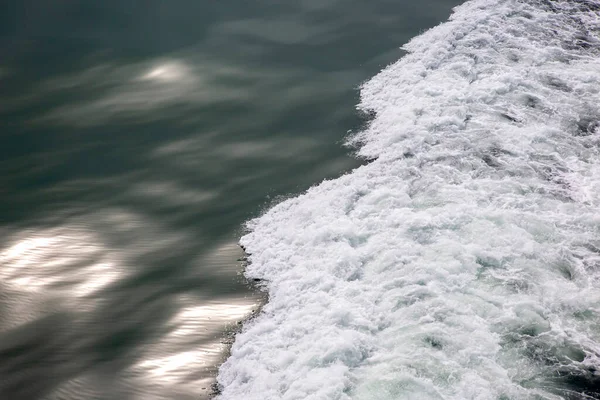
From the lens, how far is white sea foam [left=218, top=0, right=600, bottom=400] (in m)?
2.98

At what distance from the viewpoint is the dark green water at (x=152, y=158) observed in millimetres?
3549

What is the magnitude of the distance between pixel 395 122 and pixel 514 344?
2.23 m

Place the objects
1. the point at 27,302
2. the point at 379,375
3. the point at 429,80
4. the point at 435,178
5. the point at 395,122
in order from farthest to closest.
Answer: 1. the point at 429,80
2. the point at 395,122
3. the point at 435,178
4. the point at 27,302
5. the point at 379,375

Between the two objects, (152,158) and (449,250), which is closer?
(449,250)

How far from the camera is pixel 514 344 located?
3.07 meters

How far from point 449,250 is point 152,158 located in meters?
2.56

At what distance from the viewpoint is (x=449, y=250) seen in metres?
3.57

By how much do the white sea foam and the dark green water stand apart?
1.14 feet

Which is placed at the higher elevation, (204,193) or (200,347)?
(204,193)

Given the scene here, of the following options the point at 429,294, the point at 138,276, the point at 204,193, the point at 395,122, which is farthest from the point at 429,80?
the point at 138,276

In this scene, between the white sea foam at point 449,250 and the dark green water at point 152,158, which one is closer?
the white sea foam at point 449,250

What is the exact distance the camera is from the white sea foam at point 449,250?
2.98m

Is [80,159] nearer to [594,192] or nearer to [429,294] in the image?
[429,294]

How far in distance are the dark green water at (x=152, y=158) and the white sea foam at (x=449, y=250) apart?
0.35 m
